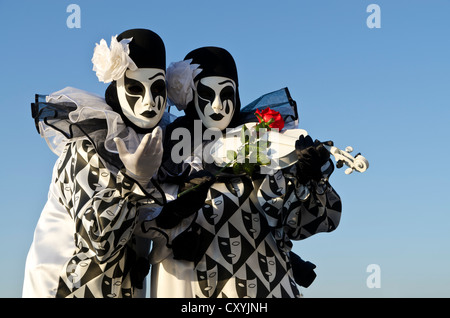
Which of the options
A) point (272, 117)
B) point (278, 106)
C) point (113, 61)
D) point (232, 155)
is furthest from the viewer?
point (278, 106)

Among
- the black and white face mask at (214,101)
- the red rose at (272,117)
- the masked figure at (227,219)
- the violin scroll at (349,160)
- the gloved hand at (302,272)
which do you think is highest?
the black and white face mask at (214,101)

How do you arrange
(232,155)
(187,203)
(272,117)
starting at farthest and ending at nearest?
(272,117) → (232,155) → (187,203)

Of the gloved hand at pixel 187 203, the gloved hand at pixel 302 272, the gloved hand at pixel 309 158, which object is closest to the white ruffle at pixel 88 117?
the gloved hand at pixel 187 203

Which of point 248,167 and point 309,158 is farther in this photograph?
A: point 248,167

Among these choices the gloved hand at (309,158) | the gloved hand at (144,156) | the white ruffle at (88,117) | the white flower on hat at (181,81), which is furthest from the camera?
the white flower on hat at (181,81)

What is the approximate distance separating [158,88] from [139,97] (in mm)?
142

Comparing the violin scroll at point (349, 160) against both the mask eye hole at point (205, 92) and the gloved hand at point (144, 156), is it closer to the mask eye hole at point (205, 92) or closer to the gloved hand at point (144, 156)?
the mask eye hole at point (205, 92)

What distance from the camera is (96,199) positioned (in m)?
4.02

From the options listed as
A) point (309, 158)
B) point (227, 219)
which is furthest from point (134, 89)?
point (309, 158)

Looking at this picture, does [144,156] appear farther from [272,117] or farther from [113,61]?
[272,117]

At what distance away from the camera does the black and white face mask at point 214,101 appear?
475 cm

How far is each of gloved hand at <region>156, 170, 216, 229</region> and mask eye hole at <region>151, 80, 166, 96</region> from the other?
1.93 ft
